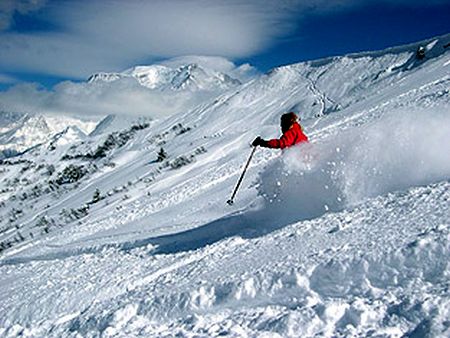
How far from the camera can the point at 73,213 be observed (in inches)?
915

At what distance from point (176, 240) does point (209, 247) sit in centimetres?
147

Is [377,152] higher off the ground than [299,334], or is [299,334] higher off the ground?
[377,152]

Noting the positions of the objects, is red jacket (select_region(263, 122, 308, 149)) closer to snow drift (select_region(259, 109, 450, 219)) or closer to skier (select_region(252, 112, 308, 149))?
skier (select_region(252, 112, 308, 149))

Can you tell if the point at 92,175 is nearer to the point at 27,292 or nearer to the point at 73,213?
the point at 73,213

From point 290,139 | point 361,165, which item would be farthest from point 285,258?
point 290,139

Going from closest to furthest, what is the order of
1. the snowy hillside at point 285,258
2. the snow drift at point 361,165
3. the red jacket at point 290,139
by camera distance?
1. the snowy hillside at point 285,258
2. the snow drift at point 361,165
3. the red jacket at point 290,139

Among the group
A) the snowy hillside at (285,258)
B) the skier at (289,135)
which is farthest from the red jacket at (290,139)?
the snowy hillside at (285,258)

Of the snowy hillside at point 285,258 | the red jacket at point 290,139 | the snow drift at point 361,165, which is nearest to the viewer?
the snowy hillside at point 285,258

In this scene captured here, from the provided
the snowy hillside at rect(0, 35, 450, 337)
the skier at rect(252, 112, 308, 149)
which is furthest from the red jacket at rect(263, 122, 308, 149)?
the snowy hillside at rect(0, 35, 450, 337)

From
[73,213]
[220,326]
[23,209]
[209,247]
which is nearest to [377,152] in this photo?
[209,247]

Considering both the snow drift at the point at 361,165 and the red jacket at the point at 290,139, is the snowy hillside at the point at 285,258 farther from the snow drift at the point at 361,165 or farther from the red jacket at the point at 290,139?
the red jacket at the point at 290,139

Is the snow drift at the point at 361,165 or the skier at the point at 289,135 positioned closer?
the snow drift at the point at 361,165

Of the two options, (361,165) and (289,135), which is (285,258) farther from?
(289,135)

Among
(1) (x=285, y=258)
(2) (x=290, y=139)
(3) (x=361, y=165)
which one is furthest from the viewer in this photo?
(2) (x=290, y=139)
